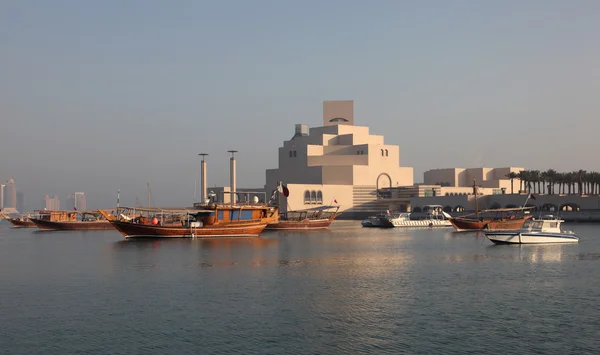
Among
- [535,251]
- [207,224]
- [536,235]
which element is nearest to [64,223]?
[207,224]

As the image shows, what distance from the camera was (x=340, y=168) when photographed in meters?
171

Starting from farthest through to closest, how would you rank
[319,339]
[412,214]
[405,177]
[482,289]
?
[405,177] < [412,214] < [482,289] < [319,339]

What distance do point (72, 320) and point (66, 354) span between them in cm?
621

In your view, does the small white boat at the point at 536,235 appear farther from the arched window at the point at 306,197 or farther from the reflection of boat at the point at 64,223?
the arched window at the point at 306,197

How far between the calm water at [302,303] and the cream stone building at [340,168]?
101616mm

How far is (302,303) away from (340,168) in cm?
13540

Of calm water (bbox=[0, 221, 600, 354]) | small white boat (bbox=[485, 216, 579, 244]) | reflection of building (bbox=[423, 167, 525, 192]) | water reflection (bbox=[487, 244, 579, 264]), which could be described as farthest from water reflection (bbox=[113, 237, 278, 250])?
reflection of building (bbox=[423, 167, 525, 192])

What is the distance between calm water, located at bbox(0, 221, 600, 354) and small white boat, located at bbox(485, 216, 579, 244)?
656 centimetres

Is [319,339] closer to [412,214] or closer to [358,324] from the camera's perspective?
[358,324]

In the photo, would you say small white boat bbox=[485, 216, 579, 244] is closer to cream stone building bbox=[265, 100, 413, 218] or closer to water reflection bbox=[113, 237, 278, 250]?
water reflection bbox=[113, 237, 278, 250]

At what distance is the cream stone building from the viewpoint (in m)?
164

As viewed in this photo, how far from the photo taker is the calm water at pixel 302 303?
1075 inches

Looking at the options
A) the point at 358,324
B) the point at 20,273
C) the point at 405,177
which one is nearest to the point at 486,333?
the point at 358,324

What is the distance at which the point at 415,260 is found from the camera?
5738 cm
